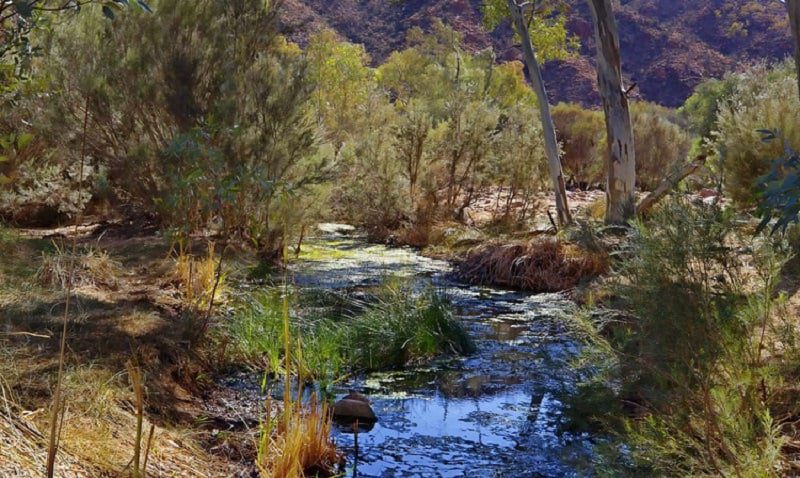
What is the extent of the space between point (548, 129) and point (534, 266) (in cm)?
314

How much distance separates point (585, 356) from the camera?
14.3 ft

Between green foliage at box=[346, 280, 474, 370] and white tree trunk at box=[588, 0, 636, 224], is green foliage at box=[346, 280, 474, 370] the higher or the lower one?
the lower one

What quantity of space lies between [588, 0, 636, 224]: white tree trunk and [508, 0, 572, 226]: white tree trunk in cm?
164

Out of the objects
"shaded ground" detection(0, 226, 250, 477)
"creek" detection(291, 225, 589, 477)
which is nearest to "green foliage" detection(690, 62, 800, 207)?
"creek" detection(291, 225, 589, 477)

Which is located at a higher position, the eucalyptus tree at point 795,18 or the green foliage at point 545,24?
the green foliage at point 545,24

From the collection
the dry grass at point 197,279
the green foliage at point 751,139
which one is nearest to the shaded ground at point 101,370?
the dry grass at point 197,279

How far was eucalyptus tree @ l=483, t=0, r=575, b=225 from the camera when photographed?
504 inches

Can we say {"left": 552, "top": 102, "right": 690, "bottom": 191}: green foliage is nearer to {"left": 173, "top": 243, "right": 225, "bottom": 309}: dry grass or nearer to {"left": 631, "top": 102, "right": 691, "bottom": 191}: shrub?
{"left": 631, "top": 102, "right": 691, "bottom": 191}: shrub

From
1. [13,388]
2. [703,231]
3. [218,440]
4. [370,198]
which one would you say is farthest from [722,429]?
[370,198]

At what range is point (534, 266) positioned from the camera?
430 inches

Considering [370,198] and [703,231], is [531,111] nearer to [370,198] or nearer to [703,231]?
[370,198]

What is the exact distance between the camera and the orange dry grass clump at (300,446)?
3.59 meters

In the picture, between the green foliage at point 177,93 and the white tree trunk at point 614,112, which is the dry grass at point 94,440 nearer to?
the green foliage at point 177,93

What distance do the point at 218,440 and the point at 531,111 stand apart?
16.8 m
